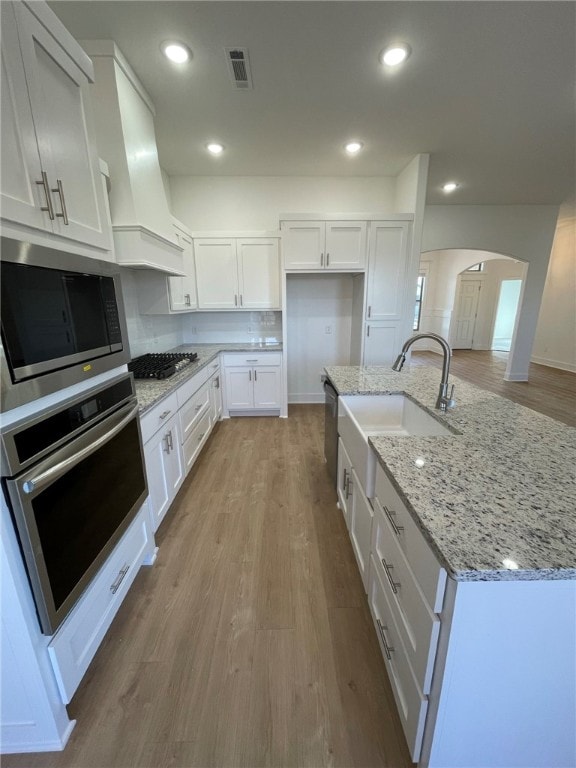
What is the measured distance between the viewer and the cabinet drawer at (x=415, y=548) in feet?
2.44

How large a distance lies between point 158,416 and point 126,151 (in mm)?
1734

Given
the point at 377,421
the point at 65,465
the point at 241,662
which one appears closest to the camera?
the point at 65,465

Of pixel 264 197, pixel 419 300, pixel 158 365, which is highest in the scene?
pixel 264 197

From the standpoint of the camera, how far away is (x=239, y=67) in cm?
198

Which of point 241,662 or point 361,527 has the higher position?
point 361,527

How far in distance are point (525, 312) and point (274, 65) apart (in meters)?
5.41

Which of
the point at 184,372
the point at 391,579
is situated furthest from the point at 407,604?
the point at 184,372

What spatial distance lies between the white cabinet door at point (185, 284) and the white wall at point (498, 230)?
140 inches

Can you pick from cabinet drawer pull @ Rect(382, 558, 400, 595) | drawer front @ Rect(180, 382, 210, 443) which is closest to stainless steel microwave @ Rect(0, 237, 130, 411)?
drawer front @ Rect(180, 382, 210, 443)

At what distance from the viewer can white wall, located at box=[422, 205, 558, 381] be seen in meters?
4.65

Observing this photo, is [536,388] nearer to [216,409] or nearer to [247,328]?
[247,328]

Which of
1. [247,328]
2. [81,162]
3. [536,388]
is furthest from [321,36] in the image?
[536,388]

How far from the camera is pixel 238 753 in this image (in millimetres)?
1045

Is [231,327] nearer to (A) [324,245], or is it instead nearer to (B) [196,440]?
(A) [324,245]
